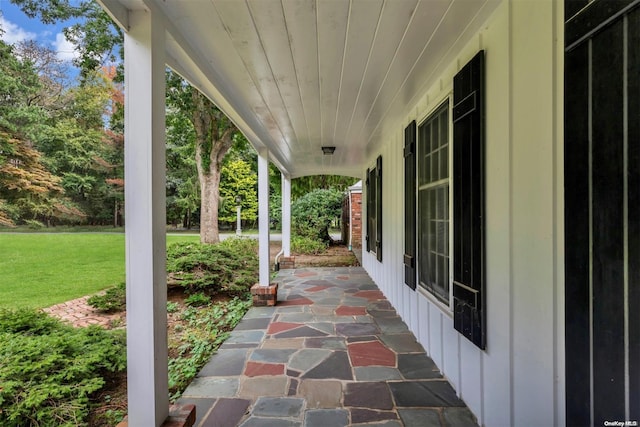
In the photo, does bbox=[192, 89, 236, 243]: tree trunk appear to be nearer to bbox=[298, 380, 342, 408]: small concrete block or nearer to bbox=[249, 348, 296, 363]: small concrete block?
bbox=[249, 348, 296, 363]: small concrete block

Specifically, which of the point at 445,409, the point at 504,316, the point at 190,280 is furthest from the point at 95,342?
the point at 504,316

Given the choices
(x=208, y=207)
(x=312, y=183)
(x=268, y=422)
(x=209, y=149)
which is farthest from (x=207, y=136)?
(x=268, y=422)

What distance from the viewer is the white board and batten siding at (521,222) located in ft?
4.03

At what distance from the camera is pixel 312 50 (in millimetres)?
1992

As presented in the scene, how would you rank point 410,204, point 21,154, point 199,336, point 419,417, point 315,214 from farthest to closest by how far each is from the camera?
point 315,214 → point 21,154 → point 199,336 → point 410,204 → point 419,417

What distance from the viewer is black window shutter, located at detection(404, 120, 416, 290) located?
123 inches

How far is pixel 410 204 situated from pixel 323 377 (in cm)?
190

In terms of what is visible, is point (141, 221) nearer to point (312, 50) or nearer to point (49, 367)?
point (312, 50)

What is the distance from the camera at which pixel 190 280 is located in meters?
4.87

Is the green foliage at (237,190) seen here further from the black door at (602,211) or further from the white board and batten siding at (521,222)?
the black door at (602,211)

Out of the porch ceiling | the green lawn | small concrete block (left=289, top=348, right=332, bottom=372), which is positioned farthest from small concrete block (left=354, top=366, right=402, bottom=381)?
the green lawn

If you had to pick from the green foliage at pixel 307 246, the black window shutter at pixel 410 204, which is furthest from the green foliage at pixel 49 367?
the green foliage at pixel 307 246

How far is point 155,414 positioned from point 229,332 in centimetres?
216

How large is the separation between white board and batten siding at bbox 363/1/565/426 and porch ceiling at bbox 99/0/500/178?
0.31 metres
